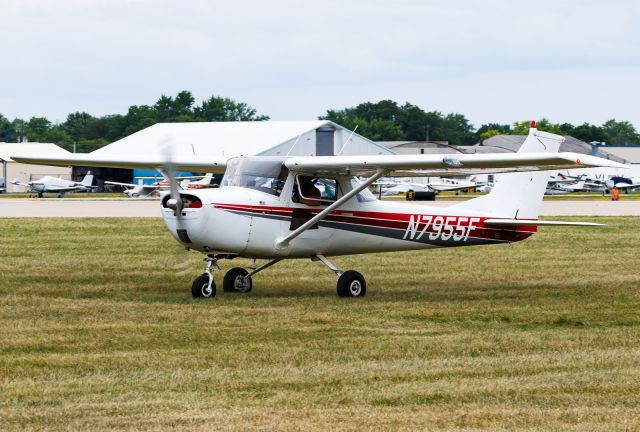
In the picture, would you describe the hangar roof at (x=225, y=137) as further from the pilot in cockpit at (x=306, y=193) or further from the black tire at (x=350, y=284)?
the black tire at (x=350, y=284)

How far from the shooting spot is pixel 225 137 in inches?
2943

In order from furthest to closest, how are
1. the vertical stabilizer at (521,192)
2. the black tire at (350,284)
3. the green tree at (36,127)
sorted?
the green tree at (36,127) → the vertical stabilizer at (521,192) → the black tire at (350,284)

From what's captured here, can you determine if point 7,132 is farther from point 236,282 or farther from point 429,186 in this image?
point 236,282

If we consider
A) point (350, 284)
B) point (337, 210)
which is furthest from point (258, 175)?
point (350, 284)

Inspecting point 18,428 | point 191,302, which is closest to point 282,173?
point 191,302

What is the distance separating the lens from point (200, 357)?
10078 millimetres

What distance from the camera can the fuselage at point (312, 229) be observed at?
14391mm

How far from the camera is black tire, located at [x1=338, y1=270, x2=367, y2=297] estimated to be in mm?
Answer: 15305

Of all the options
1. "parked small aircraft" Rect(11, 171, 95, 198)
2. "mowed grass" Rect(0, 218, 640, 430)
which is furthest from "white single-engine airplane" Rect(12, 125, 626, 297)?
"parked small aircraft" Rect(11, 171, 95, 198)

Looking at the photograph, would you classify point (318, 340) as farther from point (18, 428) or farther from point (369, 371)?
point (18, 428)

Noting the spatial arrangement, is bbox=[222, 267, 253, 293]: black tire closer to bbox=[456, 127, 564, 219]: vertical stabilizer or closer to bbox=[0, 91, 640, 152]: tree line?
bbox=[456, 127, 564, 219]: vertical stabilizer

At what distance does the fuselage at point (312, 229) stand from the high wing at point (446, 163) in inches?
17.3

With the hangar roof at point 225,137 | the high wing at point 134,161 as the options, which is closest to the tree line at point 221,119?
the hangar roof at point 225,137

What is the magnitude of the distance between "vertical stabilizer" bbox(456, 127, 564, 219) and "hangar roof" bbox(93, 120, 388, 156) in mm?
52343
